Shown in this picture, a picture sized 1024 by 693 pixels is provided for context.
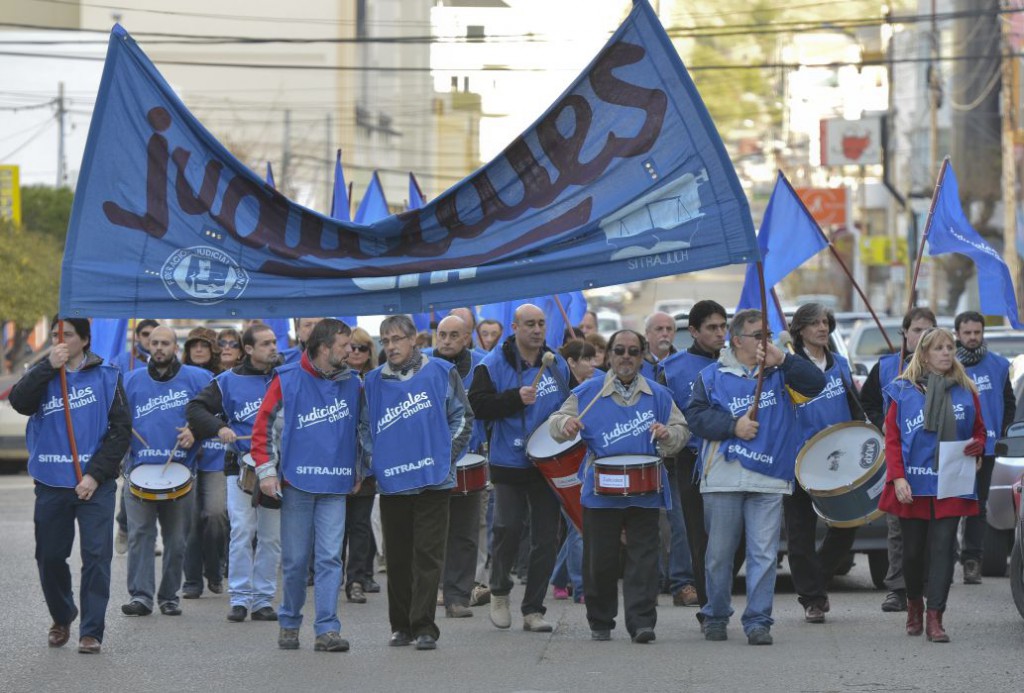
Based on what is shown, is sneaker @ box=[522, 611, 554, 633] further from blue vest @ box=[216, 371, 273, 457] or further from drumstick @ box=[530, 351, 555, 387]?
blue vest @ box=[216, 371, 273, 457]

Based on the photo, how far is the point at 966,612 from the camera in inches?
454

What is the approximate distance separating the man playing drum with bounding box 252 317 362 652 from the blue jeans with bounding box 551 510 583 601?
2007 millimetres

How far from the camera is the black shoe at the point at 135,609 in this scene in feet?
38.9

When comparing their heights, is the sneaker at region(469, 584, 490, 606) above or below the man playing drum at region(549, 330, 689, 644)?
below

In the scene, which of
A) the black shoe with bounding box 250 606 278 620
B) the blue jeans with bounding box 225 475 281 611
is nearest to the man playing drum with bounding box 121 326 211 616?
the blue jeans with bounding box 225 475 281 611

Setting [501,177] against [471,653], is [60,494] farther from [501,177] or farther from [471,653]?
[501,177]

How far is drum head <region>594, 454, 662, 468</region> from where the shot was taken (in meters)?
10.2

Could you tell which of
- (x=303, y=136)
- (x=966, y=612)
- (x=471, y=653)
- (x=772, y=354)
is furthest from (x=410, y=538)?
(x=303, y=136)

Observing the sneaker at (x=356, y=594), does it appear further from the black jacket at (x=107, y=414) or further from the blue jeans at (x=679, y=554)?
the black jacket at (x=107, y=414)

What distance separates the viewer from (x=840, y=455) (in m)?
11.0

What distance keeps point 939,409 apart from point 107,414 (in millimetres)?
Result: 4841

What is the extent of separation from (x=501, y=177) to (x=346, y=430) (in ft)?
5.73

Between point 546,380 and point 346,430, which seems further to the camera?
point 546,380

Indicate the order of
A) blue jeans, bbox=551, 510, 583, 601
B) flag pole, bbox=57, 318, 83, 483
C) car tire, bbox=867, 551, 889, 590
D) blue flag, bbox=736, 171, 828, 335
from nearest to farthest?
flag pole, bbox=57, 318, 83, 483
blue jeans, bbox=551, 510, 583, 601
car tire, bbox=867, 551, 889, 590
blue flag, bbox=736, 171, 828, 335
